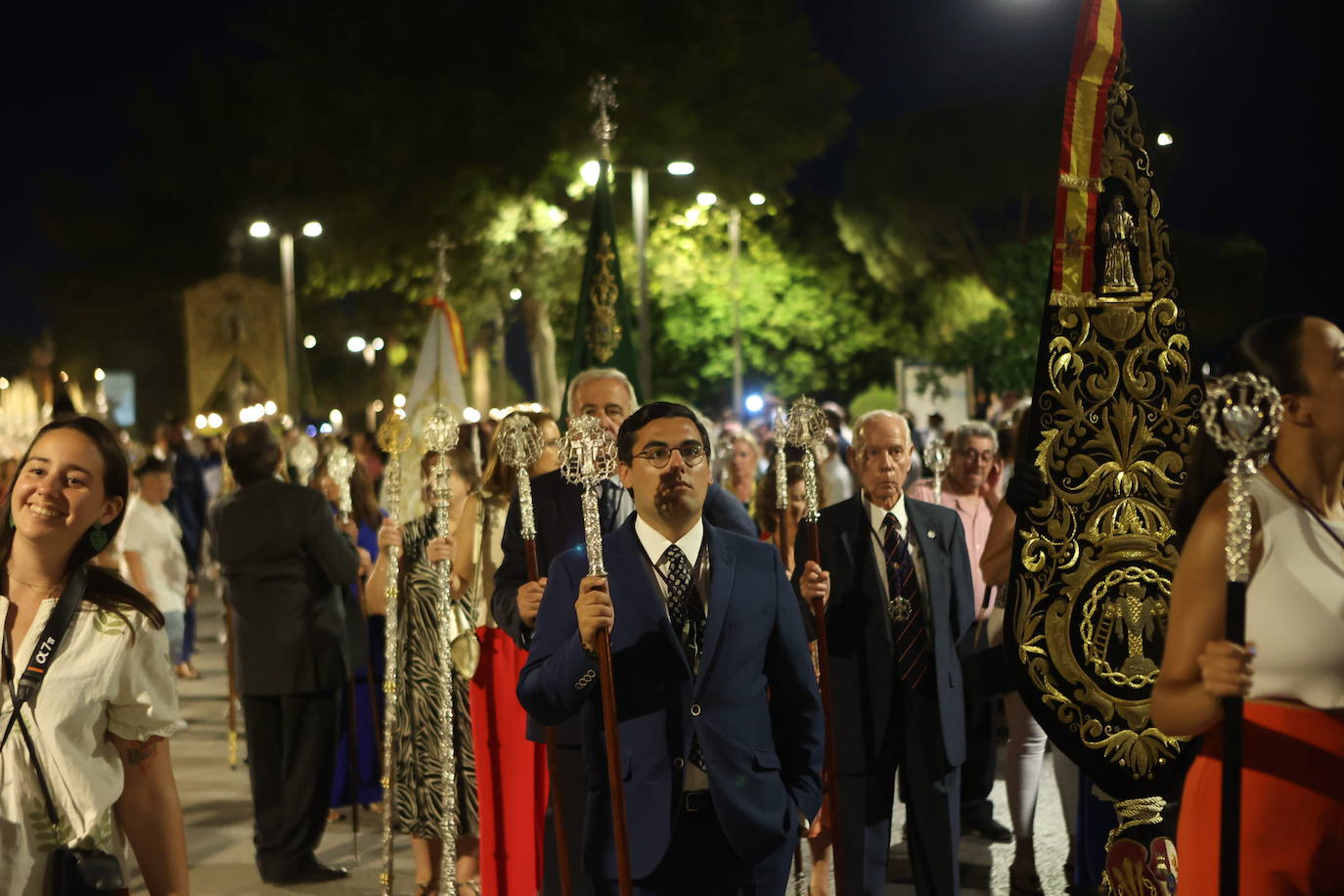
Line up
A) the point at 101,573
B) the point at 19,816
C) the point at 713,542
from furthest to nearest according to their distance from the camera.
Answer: the point at 713,542
the point at 101,573
the point at 19,816

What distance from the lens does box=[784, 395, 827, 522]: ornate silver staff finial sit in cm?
621

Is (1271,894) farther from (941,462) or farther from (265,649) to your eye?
(265,649)

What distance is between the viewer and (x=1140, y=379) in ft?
16.8

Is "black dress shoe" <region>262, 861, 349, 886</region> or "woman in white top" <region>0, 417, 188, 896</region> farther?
"black dress shoe" <region>262, 861, 349, 886</region>

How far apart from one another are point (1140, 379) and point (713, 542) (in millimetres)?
1641

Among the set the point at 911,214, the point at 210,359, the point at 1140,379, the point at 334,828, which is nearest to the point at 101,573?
the point at 1140,379

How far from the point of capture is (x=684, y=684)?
4250 mm

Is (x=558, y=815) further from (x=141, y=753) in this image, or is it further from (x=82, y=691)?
(x=82, y=691)

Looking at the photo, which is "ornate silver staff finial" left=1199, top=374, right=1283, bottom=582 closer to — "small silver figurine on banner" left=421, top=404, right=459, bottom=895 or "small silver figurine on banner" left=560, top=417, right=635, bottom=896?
"small silver figurine on banner" left=560, top=417, right=635, bottom=896

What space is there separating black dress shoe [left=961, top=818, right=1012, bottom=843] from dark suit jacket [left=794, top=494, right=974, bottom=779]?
2323 mm

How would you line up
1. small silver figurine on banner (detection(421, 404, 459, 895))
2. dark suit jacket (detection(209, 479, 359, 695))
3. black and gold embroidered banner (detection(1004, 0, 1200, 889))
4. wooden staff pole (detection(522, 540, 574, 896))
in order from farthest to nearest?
dark suit jacket (detection(209, 479, 359, 695)) → small silver figurine on banner (detection(421, 404, 459, 895)) → wooden staff pole (detection(522, 540, 574, 896)) → black and gold embroidered banner (detection(1004, 0, 1200, 889))

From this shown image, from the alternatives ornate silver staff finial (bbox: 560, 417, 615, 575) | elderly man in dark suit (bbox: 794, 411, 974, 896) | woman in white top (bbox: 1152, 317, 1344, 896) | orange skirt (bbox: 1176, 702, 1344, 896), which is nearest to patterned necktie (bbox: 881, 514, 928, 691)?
elderly man in dark suit (bbox: 794, 411, 974, 896)

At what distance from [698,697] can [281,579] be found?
15.7 ft

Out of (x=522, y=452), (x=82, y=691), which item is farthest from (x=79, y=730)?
(x=522, y=452)
